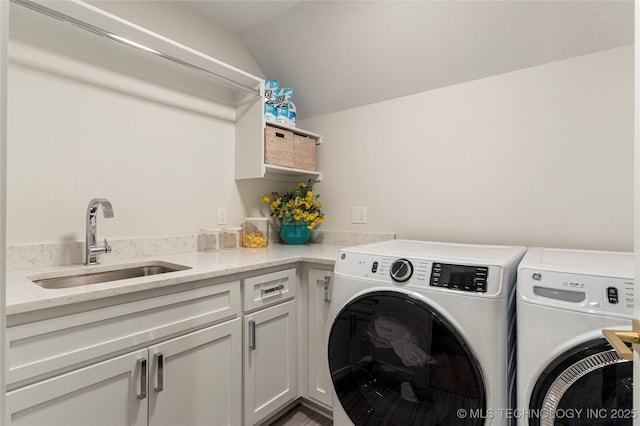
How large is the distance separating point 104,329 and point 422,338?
1071mm

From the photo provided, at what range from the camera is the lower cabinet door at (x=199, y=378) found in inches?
45.8

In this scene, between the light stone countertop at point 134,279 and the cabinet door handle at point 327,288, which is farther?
the cabinet door handle at point 327,288

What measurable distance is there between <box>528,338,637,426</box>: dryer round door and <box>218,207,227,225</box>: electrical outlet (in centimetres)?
179

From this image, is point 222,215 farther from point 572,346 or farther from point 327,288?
point 572,346

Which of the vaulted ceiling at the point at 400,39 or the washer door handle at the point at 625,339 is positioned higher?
the vaulted ceiling at the point at 400,39

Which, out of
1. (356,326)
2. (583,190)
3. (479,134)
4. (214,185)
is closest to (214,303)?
(356,326)

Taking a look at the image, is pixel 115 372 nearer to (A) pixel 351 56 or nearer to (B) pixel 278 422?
(B) pixel 278 422

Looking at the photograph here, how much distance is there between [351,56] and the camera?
197cm

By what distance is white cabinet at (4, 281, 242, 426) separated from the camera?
89cm

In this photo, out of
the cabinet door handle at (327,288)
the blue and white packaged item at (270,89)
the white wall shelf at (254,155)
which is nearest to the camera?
the cabinet door handle at (327,288)

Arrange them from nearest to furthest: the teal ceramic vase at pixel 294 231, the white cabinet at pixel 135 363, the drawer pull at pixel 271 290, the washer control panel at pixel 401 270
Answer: the white cabinet at pixel 135 363
the washer control panel at pixel 401 270
the drawer pull at pixel 271 290
the teal ceramic vase at pixel 294 231

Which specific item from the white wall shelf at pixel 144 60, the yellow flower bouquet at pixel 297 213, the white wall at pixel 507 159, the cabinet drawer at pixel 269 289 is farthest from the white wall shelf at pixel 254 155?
the cabinet drawer at pixel 269 289

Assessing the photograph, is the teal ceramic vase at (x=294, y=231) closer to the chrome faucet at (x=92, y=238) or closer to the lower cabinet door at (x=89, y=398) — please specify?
the chrome faucet at (x=92, y=238)

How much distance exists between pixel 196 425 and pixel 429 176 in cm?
172
